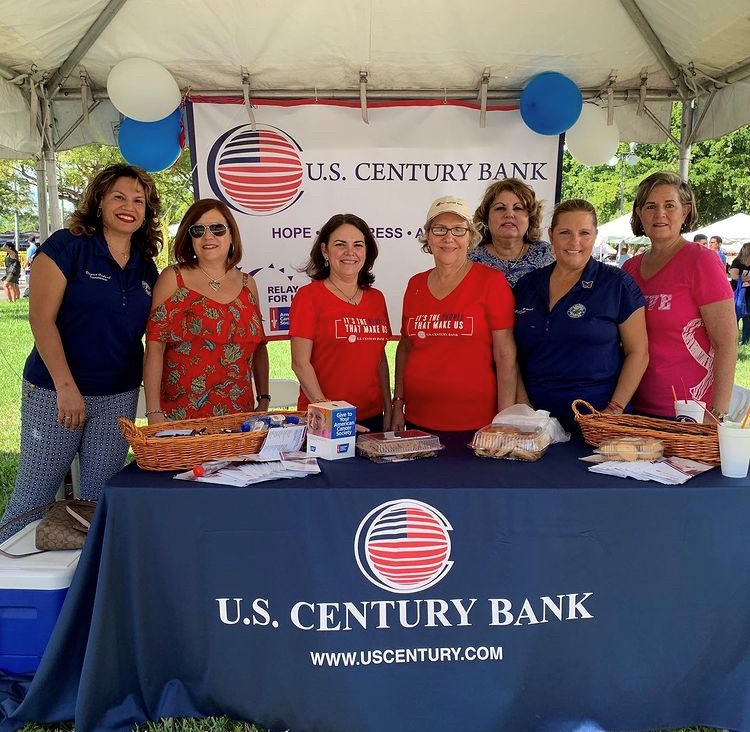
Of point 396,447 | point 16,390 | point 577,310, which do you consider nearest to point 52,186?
point 396,447

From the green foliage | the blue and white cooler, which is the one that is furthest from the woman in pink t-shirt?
the green foliage

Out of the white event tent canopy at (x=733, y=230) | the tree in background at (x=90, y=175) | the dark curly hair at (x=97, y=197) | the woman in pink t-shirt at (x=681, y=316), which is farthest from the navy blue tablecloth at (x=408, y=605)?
the white event tent canopy at (x=733, y=230)

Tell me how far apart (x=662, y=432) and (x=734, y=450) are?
7.7 inches

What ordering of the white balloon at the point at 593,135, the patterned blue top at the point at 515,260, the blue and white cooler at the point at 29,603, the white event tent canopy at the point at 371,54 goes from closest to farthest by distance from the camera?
the blue and white cooler at the point at 29,603 → the patterned blue top at the point at 515,260 → the white event tent canopy at the point at 371,54 → the white balloon at the point at 593,135

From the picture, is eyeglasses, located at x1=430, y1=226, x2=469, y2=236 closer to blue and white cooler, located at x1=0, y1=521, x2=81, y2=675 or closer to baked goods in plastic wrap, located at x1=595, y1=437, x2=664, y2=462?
baked goods in plastic wrap, located at x1=595, y1=437, x2=664, y2=462

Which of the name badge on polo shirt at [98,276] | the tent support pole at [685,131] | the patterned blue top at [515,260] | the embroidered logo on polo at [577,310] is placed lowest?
the embroidered logo on polo at [577,310]

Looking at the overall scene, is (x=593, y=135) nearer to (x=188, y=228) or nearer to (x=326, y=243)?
(x=326, y=243)

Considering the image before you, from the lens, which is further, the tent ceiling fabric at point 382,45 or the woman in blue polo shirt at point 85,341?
the tent ceiling fabric at point 382,45

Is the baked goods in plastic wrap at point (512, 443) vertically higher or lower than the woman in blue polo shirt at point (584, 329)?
lower

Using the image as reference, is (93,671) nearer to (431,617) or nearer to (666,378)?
(431,617)

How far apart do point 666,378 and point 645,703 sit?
113 cm

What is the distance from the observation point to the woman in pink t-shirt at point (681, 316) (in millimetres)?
2395

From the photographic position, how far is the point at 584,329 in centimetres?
217

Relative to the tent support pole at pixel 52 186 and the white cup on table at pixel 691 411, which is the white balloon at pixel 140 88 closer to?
the tent support pole at pixel 52 186
